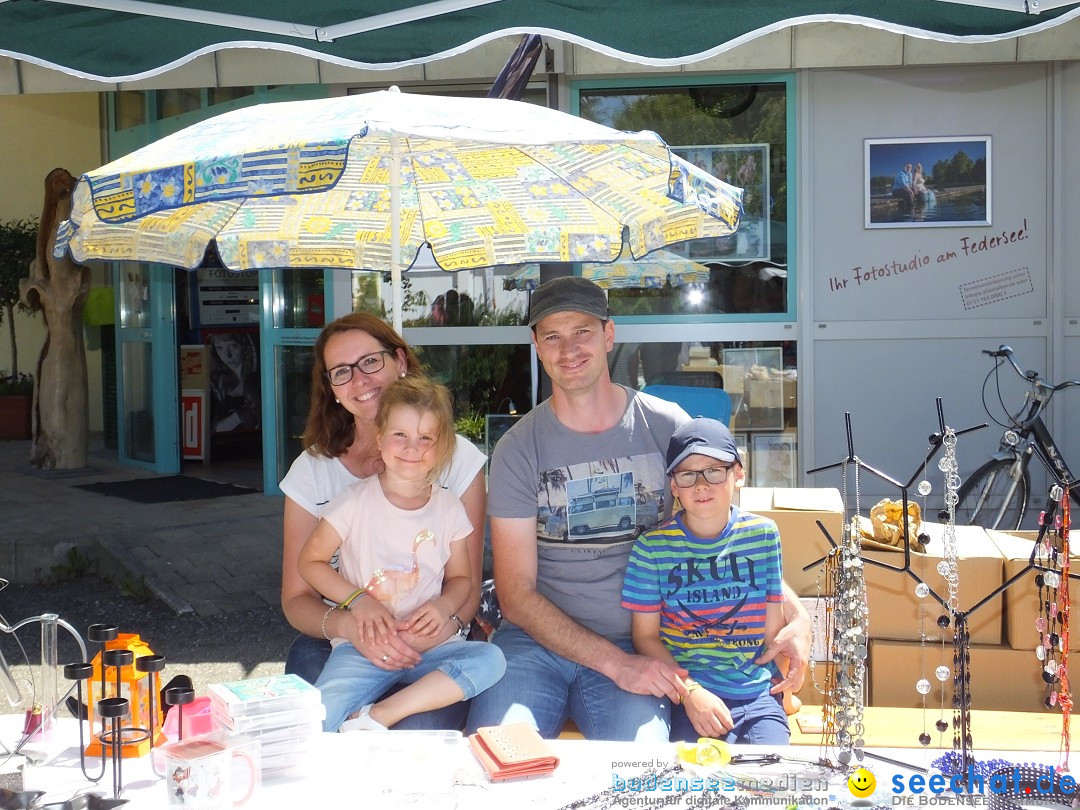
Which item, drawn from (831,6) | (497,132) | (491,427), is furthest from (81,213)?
(491,427)

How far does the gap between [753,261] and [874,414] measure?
117 centimetres

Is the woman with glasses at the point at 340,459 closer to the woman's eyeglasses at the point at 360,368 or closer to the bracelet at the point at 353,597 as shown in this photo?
the woman's eyeglasses at the point at 360,368

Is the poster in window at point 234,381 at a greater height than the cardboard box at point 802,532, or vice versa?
the poster in window at point 234,381

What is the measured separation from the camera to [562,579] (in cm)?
295

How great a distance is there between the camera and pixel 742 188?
21.7ft

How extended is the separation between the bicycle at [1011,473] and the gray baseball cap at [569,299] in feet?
10.7

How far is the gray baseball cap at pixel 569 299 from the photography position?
2.94 m

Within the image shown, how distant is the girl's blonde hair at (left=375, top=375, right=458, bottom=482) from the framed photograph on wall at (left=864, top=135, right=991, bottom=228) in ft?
14.7

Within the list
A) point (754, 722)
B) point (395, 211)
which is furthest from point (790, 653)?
point (395, 211)

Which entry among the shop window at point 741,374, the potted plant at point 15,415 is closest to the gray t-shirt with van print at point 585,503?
the shop window at point 741,374

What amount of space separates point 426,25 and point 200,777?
2.66 metres

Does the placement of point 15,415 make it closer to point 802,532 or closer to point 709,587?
point 802,532

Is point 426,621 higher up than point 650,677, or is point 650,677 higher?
point 426,621

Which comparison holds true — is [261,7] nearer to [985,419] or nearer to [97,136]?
[985,419]
